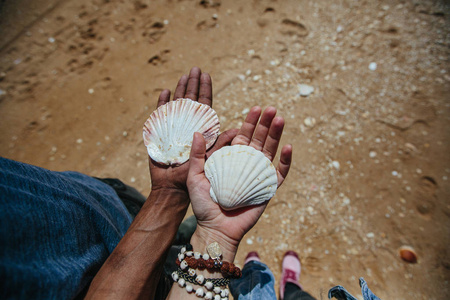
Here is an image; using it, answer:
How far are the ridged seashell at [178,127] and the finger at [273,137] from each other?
1.20 feet

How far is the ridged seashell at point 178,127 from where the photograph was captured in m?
1.60

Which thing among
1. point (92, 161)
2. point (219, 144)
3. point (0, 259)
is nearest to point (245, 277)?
point (219, 144)

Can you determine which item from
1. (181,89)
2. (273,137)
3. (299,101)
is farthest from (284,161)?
(299,101)

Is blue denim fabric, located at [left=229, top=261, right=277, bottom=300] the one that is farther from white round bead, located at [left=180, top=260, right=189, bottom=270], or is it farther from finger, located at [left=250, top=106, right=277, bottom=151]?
finger, located at [left=250, top=106, right=277, bottom=151]

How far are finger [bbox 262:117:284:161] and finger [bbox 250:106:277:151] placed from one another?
29 millimetres

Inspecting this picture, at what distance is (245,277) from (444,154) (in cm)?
230

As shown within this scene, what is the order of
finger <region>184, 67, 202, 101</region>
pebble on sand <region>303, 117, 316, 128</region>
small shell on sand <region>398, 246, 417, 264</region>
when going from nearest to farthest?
1. finger <region>184, 67, 202, 101</region>
2. small shell on sand <region>398, 246, 417, 264</region>
3. pebble on sand <region>303, 117, 316, 128</region>

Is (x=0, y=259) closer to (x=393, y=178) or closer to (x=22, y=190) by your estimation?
(x=22, y=190)

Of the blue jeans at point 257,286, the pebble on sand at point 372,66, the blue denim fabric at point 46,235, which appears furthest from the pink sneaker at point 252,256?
the pebble on sand at point 372,66

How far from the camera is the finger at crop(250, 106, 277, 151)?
1432mm

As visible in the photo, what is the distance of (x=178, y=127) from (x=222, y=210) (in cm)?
65

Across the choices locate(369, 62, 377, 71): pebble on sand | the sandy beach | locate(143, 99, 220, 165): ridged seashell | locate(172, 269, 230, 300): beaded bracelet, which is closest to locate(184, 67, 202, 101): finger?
locate(143, 99, 220, 165): ridged seashell

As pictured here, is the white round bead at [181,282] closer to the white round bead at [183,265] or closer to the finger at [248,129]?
the white round bead at [183,265]

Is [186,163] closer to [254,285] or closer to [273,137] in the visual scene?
[273,137]
